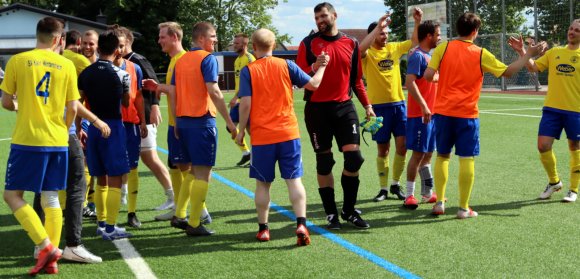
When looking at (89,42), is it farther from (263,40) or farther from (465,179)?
(465,179)

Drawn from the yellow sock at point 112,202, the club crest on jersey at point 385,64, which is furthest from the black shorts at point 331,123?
the yellow sock at point 112,202

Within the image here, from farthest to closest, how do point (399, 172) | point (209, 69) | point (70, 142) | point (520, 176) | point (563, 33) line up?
point (563, 33), point (520, 176), point (399, 172), point (209, 69), point (70, 142)

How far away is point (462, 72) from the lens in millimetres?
6395

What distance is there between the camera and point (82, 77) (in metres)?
5.73

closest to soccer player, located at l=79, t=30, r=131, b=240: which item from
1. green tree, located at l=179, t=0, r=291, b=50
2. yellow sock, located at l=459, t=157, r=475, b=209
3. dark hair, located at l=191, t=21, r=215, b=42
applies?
dark hair, located at l=191, t=21, r=215, b=42

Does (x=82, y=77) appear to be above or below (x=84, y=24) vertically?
below

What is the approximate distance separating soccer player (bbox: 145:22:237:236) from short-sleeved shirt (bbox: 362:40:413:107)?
2.43 m

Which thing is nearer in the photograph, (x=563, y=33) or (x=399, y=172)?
(x=399, y=172)

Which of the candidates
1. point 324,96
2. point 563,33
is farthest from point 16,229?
point 563,33

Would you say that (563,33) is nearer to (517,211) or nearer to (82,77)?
(517,211)

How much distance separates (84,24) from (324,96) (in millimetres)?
45100

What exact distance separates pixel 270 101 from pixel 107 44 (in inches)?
65.5

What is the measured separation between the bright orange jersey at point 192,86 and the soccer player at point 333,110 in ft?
3.34

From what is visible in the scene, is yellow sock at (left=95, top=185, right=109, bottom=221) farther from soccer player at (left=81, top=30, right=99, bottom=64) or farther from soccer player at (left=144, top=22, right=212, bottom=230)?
soccer player at (left=81, top=30, right=99, bottom=64)
